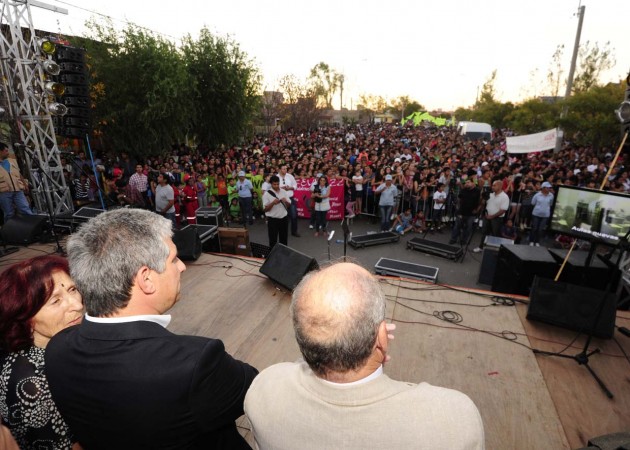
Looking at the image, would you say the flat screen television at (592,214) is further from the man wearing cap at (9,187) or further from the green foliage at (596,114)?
the green foliage at (596,114)

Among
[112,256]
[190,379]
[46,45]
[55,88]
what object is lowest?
[190,379]

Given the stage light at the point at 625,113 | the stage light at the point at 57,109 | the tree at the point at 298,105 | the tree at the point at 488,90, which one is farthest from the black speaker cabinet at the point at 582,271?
the tree at the point at 488,90

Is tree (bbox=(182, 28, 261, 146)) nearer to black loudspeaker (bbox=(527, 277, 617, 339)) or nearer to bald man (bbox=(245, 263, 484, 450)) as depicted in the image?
black loudspeaker (bbox=(527, 277, 617, 339))

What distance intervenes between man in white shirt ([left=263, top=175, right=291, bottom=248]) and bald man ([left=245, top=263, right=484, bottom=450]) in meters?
6.10

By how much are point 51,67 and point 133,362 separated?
9.11 m

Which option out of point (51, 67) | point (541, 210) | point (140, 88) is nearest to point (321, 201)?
point (541, 210)

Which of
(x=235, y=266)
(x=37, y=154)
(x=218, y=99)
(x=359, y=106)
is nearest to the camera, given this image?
(x=235, y=266)

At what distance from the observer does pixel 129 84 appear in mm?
13852

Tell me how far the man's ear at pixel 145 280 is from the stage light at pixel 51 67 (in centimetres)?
877

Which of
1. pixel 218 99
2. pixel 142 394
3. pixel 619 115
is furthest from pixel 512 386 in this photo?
pixel 218 99

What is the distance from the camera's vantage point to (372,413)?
3.26 feet

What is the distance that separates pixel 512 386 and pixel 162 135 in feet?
51.0

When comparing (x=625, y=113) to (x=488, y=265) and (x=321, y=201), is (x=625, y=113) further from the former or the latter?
(x=321, y=201)

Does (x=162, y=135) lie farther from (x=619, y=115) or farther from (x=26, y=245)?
(x=619, y=115)
